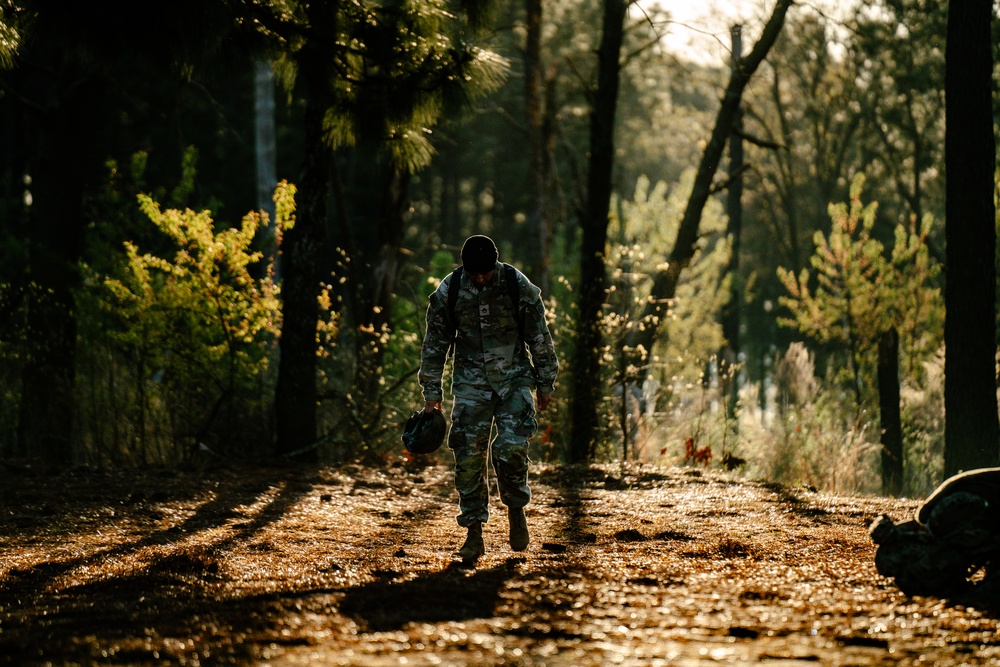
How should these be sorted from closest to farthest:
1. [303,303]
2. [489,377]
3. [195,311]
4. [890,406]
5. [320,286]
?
[489,377] < [195,311] < [303,303] < [320,286] < [890,406]

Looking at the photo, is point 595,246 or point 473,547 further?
point 595,246

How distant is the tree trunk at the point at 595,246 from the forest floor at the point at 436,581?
273 centimetres

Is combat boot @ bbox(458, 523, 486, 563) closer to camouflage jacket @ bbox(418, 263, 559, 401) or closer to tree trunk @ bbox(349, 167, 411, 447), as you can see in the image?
camouflage jacket @ bbox(418, 263, 559, 401)

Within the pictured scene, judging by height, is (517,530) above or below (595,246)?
below

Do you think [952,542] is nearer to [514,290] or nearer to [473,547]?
[473,547]

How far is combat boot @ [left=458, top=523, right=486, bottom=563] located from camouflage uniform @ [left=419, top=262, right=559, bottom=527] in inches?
1.9

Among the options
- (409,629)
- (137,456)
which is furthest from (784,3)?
(409,629)

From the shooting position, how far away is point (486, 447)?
21.3ft

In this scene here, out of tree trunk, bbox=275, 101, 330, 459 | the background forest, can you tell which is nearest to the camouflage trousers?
the background forest

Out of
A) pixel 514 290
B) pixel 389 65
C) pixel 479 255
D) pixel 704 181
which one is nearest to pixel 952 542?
pixel 514 290

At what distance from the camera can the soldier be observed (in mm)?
6418

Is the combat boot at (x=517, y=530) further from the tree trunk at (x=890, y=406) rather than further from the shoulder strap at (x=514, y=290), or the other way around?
the tree trunk at (x=890, y=406)

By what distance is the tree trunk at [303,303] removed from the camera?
1150cm

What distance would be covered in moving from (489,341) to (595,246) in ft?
25.8
